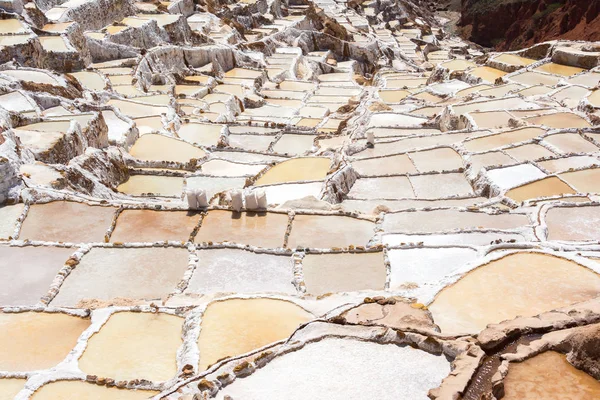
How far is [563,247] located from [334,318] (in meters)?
4.66

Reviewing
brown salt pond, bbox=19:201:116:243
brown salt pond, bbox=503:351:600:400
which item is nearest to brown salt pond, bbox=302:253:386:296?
brown salt pond, bbox=503:351:600:400

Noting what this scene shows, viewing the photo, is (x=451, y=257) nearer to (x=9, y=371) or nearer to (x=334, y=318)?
(x=334, y=318)

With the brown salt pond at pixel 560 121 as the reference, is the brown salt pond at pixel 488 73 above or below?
below

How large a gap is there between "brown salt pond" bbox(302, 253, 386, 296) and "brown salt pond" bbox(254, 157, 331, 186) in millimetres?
5281

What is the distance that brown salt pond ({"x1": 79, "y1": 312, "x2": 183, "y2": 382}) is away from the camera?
7.21 metres

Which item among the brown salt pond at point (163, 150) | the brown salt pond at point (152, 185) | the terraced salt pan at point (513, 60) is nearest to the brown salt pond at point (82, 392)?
the brown salt pond at point (152, 185)

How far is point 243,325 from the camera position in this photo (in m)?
7.73

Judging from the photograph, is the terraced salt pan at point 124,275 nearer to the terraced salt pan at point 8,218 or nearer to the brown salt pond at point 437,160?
the terraced salt pan at point 8,218

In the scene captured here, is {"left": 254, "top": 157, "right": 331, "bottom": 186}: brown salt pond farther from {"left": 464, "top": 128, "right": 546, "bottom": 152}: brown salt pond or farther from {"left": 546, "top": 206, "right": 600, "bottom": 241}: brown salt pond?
{"left": 546, "top": 206, "right": 600, "bottom": 241}: brown salt pond

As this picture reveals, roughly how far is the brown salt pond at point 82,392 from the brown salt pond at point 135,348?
245 millimetres

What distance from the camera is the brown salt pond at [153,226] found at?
1131 cm

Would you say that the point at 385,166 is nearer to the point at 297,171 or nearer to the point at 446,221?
the point at 297,171

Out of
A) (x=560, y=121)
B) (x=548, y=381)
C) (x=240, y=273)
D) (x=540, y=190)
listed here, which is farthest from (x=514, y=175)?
(x=548, y=381)

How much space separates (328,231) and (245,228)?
5.59 ft
